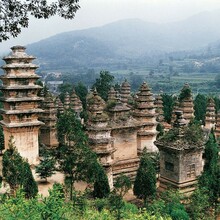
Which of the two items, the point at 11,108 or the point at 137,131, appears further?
the point at 137,131

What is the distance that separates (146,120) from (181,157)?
1068cm

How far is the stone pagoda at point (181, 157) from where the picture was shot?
1989 centimetres

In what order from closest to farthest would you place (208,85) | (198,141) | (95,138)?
(198,141), (95,138), (208,85)

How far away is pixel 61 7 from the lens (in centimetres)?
1007

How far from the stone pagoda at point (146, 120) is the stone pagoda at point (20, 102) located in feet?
25.4

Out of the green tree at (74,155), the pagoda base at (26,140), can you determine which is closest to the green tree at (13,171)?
the green tree at (74,155)

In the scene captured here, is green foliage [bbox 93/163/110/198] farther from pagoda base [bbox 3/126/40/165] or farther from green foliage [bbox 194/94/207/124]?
green foliage [bbox 194/94/207/124]

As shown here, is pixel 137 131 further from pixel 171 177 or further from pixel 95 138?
pixel 171 177

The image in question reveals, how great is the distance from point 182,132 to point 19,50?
1343 centimetres

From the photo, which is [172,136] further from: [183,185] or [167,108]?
[167,108]

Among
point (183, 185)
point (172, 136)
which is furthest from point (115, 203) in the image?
point (172, 136)

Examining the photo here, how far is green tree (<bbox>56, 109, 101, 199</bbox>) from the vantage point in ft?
60.2

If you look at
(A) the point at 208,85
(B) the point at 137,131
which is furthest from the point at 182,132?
(A) the point at 208,85

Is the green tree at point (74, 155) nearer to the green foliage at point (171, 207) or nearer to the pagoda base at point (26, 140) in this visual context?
the green foliage at point (171, 207)
